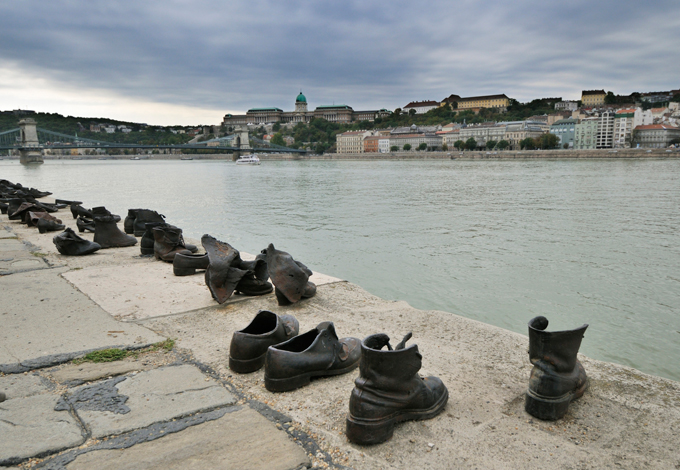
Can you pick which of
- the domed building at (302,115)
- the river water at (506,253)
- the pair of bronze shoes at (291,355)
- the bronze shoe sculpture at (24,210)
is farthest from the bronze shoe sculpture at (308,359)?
the domed building at (302,115)

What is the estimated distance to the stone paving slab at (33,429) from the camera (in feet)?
5.79

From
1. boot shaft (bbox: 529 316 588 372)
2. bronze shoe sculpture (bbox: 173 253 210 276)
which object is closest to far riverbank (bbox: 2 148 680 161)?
bronze shoe sculpture (bbox: 173 253 210 276)

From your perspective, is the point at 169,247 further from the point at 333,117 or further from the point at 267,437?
the point at 333,117

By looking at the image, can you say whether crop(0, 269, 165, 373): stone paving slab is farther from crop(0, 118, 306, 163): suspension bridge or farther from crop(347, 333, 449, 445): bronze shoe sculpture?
crop(0, 118, 306, 163): suspension bridge

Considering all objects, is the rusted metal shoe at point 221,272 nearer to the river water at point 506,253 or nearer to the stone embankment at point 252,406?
the stone embankment at point 252,406

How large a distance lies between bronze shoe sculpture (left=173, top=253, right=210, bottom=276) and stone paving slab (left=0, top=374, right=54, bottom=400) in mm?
2214

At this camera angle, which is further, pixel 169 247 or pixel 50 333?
pixel 169 247

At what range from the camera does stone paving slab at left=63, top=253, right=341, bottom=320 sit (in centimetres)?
358

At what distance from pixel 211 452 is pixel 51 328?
1918mm

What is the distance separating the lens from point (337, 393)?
230cm

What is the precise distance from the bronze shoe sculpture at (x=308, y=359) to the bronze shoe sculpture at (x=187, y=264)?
2.32 meters

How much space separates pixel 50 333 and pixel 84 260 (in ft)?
8.65

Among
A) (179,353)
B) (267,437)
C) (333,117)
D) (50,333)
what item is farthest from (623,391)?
(333,117)

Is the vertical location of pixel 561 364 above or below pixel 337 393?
above
